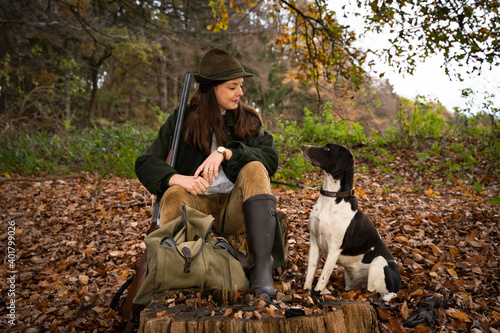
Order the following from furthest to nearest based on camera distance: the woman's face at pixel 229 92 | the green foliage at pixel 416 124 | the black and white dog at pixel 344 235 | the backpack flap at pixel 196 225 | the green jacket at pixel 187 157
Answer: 1. the green foliage at pixel 416 124
2. the woman's face at pixel 229 92
3. the green jacket at pixel 187 157
4. the black and white dog at pixel 344 235
5. the backpack flap at pixel 196 225

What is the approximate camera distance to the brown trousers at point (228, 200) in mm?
2930

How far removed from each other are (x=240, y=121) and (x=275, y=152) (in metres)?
0.46

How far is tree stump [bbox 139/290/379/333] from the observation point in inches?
70.6

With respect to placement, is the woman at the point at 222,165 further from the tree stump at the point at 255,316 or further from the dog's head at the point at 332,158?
the tree stump at the point at 255,316

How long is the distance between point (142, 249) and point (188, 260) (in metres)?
2.74

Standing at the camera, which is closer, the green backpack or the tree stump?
the tree stump

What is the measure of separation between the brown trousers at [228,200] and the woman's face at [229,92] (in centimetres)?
69

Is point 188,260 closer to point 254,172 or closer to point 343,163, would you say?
point 254,172

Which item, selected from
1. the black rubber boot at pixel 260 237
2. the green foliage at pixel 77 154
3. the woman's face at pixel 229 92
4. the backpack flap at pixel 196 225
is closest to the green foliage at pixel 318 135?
the green foliage at pixel 77 154

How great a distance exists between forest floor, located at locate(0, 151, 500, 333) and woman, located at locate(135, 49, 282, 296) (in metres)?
0.68

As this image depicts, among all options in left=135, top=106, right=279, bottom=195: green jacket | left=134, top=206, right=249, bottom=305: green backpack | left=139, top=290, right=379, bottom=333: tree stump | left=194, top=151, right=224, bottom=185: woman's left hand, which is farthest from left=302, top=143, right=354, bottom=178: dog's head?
left=139, top=290, right=379, bottom=333: tree stump

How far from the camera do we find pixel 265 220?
110 inches

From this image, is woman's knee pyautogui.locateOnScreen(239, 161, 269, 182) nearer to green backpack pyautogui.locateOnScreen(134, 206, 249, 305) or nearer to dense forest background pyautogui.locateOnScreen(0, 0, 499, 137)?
green backpack pyautogui.locateOnScreen(134, 206, 249, 305)

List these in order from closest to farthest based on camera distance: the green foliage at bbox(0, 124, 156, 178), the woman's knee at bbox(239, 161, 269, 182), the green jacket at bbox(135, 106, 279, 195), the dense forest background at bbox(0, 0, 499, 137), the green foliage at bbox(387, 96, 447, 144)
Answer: the woman's knee at bbox(239, 161, 269, 182)
the green jacket at bbox(135, 106, 279, 195)
the dense forest background at bbox(0, 0, 499, 137)
the green foliage at bbox(0, 124, 156, 178)
the green foliage at bbox(387, 96, 447, 144)
